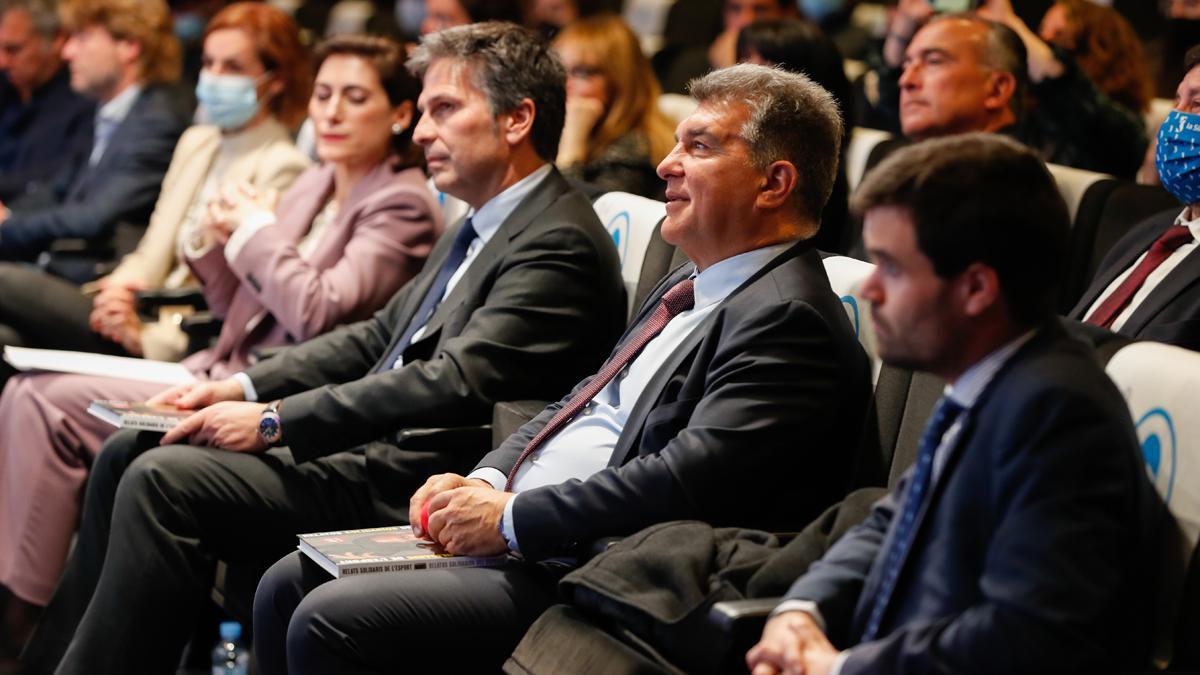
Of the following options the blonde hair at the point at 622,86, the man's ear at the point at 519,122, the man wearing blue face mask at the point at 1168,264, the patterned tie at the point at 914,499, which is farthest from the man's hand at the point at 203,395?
the patterned tie at the point at 914,499

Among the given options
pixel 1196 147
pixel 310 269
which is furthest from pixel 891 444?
pixel 310 269

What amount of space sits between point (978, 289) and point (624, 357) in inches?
36.2

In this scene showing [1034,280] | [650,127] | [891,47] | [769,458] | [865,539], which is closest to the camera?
[1034,280]

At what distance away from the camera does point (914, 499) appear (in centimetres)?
170

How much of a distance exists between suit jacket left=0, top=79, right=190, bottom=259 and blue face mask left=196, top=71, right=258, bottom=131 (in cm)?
48

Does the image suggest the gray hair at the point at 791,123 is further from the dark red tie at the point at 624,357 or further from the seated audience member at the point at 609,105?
the seated audience member at the point at 609,105

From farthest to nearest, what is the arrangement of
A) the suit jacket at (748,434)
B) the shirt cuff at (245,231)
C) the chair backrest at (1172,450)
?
the shirt cuff at (245,231)
the suit jacket at (748,434)
the chair backrest at (1172,450)

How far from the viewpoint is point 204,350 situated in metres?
3.90

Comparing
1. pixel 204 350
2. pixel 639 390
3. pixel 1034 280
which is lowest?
pixel 204 350

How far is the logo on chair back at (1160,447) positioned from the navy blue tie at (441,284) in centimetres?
162

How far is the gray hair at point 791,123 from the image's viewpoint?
2332 millimetres

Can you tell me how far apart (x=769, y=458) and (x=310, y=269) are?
160 centimetres

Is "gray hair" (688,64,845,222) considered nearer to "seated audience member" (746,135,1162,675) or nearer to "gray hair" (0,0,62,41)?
"seated audience member" (746,135,1162,675)

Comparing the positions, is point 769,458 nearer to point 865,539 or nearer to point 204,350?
point 865,539
